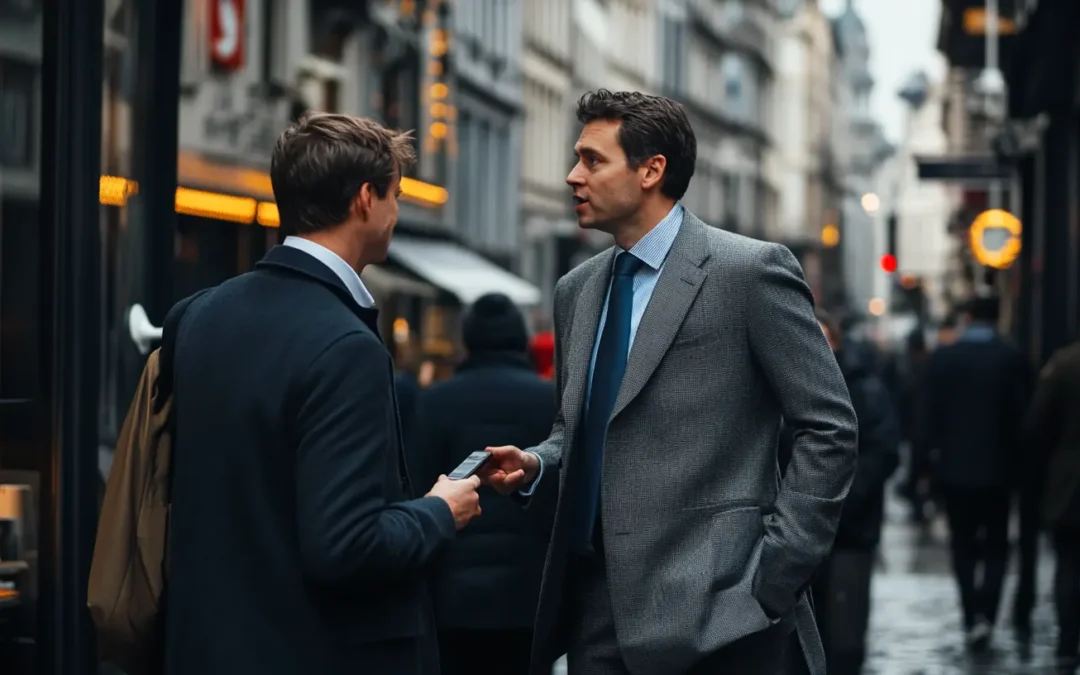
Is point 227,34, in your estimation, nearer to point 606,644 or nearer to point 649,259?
point 649,259

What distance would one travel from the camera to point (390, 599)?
13.2ft

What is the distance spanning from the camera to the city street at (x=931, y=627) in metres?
11.4

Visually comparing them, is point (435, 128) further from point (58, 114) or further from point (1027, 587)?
point (58, 114)

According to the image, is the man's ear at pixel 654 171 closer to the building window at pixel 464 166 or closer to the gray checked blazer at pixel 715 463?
the gray checked blazer at pixel 715 463

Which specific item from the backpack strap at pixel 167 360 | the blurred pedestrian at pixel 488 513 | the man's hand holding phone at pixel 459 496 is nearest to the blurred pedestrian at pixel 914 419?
the blurred pedestrian at pixel 488 513

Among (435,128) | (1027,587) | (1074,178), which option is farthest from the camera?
(435,128)

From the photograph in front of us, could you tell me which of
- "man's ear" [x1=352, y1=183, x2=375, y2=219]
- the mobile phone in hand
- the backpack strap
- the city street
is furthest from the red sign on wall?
"man's ear" [x1=352, y1=183, x2=375, y2=219]

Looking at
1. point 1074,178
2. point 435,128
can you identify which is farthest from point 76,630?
point 435,128

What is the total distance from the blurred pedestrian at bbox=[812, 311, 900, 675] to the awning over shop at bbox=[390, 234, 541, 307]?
1887 cm

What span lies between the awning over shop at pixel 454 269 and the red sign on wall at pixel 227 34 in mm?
7379

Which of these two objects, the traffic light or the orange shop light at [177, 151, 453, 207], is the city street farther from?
the traffic light

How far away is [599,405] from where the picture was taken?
4801mm

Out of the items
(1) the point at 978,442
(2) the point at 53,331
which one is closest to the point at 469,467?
(2) the point at 53,331

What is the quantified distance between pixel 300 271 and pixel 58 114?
7.23 feet
